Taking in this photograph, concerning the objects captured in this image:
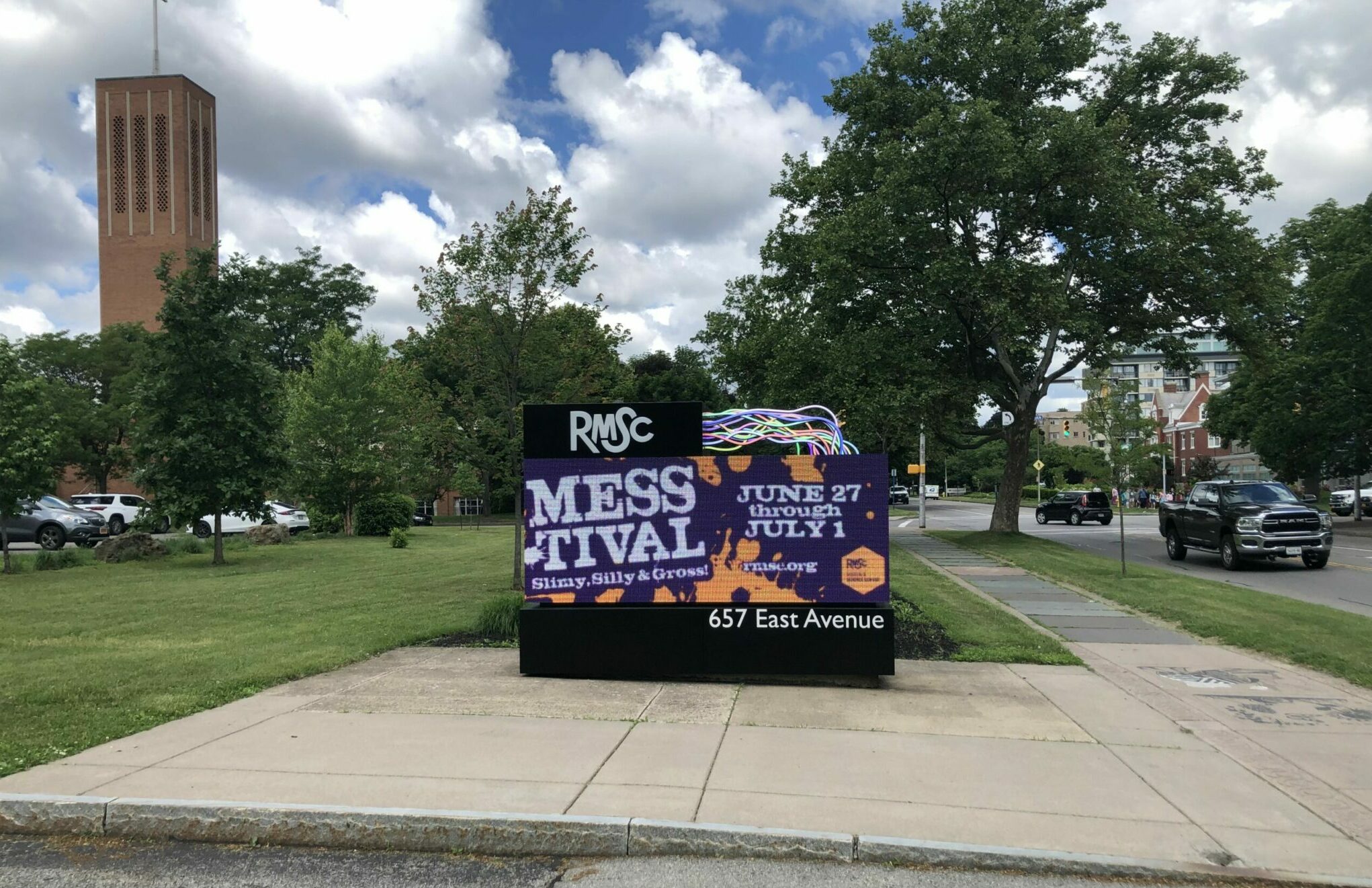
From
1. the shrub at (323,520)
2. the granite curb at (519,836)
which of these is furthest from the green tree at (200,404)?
the granite curb at (519,836)

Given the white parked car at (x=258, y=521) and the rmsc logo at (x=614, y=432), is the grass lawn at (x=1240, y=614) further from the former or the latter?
the white parked car at (x=258, y=521)

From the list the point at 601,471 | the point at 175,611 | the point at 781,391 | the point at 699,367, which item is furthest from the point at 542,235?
the point at 699,367

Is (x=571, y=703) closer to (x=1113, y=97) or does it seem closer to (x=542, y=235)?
(x=542, y=235)

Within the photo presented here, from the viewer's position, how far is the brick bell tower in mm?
54812

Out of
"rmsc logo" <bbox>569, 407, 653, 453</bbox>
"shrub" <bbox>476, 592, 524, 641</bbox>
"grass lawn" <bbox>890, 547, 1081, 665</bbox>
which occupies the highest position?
"rmsc logo" <bbox>569, 407, 653, 453</bbox>

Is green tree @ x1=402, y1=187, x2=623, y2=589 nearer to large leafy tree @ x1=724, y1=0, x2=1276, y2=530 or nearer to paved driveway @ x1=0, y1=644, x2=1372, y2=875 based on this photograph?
paved driveway @ x1=0, y1=644, x2=1372, y2=875

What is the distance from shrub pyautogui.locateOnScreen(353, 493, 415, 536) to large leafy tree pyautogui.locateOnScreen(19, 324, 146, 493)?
15.8 m

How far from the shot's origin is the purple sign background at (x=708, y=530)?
7.66 metres

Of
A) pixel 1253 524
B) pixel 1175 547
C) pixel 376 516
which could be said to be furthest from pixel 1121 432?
pixel 376 516

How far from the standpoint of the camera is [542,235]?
1344cm

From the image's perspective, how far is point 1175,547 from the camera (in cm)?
2181

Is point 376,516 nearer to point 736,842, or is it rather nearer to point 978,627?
point 978,627

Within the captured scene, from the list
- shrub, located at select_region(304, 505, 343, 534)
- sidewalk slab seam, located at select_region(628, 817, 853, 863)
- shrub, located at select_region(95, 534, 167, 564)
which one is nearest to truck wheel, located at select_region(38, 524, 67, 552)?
shrub, located at select_region(95, 534, 167, 564)

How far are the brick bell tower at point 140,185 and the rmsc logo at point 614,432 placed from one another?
188 ft
